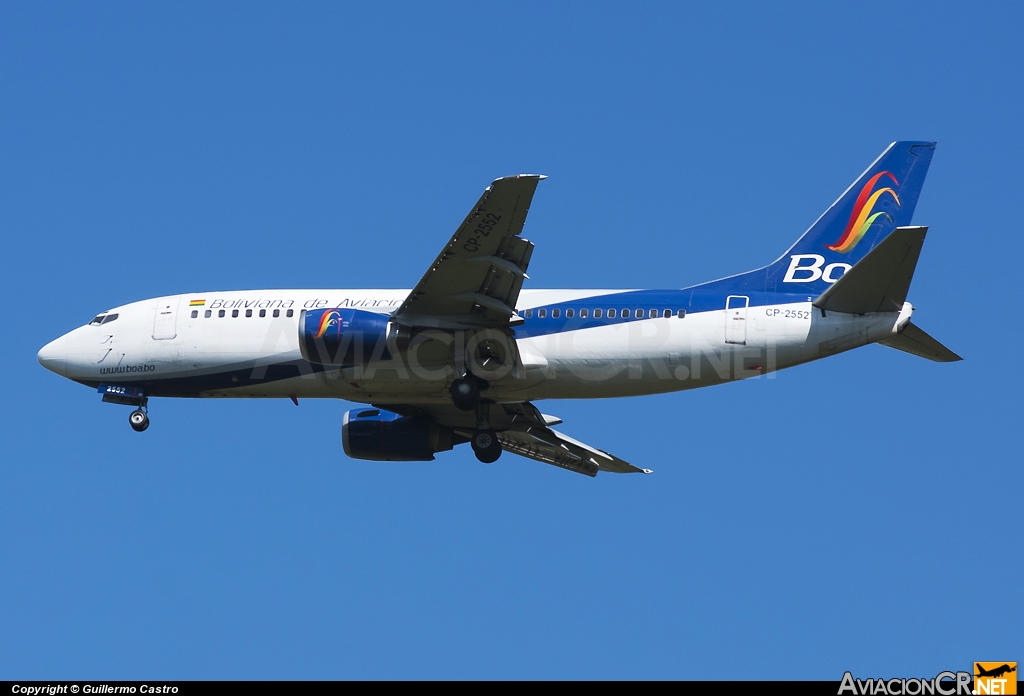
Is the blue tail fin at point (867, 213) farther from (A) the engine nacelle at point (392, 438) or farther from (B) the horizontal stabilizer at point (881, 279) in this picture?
(A) the engine nacelle at point (392, 438)

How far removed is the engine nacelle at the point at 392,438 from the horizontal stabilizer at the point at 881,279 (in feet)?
39.8

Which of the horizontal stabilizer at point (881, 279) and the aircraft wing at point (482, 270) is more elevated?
the aircraft wing at point (482, 270)

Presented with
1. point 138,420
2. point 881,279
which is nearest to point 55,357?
point 138,420

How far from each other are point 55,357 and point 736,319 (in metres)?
19.1

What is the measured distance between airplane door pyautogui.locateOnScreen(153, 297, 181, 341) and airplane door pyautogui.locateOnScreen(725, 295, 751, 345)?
49.3 feet

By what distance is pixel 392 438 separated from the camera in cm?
4069

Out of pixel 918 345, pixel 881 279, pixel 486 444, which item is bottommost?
pixel 486 444

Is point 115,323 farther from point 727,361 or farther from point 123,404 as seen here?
point 727,361

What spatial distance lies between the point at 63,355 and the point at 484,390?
1223cm

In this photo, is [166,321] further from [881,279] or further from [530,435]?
[881,279]

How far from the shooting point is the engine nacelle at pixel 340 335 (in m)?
35.1

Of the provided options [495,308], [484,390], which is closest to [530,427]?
[484,390]

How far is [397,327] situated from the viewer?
3534 cm

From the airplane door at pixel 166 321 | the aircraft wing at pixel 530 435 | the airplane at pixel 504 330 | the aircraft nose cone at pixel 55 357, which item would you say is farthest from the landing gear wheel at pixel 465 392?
the aircraft nose cone at pixel 55 357
